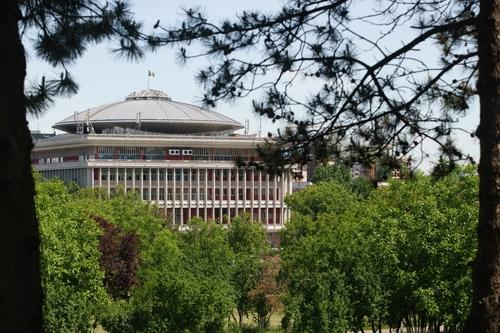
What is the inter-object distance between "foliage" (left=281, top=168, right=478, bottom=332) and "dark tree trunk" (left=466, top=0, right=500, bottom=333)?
19.7m

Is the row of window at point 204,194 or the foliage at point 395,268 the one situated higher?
the row of window at point 204,194

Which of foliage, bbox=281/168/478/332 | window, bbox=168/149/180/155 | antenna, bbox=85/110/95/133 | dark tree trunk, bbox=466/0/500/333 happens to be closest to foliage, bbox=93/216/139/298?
foliage, bbox=281/168/478/332

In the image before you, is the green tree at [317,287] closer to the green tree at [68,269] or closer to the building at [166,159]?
the green tree at [68,269]

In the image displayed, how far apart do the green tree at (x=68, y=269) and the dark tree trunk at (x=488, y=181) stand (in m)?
21.2

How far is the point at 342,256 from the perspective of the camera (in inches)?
1261

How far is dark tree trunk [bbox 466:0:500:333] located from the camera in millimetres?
8773

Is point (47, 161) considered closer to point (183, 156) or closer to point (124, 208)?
point (183, 156)

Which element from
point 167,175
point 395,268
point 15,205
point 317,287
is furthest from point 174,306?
point 167,175

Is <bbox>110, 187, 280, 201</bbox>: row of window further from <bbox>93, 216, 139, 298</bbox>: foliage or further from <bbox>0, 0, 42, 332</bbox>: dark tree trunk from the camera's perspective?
<bbox>0, 0, 42, 332</bbox>: dark tree trunk

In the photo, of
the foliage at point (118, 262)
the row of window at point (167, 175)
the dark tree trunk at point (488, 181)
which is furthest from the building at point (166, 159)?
the dark tree trunk at point (488, 181)

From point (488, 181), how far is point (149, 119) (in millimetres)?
96190

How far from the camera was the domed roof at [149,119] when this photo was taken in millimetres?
104125

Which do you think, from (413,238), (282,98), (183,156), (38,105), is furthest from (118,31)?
(183,156)

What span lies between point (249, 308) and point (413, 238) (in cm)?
1405
